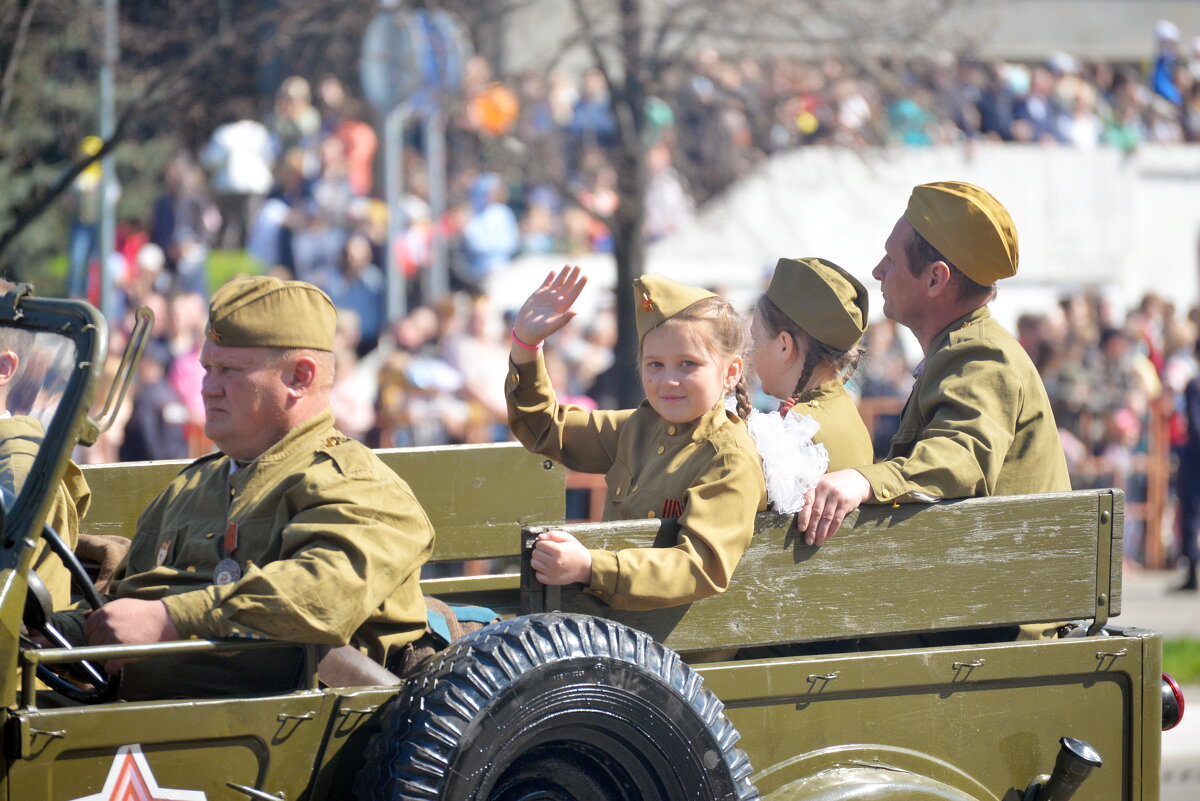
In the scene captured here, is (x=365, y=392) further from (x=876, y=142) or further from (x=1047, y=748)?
(x=1047, y=748)

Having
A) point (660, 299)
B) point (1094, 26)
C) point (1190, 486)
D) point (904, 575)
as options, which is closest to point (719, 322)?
point (660, 299)

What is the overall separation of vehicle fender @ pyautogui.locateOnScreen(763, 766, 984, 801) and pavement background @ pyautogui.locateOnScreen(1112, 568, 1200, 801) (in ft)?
4.66

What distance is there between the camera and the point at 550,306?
4.05 meters

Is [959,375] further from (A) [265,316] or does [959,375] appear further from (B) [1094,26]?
(B) [1094,26]

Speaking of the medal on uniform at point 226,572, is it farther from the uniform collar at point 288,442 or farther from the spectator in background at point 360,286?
the spectator in background at point 360,286

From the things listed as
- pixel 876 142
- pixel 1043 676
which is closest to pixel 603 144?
pixel 876 142

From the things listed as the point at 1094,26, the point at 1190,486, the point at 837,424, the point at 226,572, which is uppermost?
the point at 1094,26

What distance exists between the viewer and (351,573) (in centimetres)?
319

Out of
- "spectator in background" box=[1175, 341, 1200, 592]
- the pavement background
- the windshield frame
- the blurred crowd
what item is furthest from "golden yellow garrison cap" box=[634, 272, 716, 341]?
"spectator in background" box=[1175, 341, 1200, 592]

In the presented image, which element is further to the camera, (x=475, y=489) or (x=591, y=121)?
(x=591, y=121)

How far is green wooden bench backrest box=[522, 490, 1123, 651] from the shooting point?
3.52 m

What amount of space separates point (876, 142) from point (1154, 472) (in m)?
3.77

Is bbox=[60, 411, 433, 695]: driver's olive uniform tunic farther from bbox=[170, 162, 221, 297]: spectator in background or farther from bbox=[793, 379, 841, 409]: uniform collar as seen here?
bbox=[170, 162, 221, 297]: spectator in background

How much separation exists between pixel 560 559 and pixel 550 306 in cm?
94
